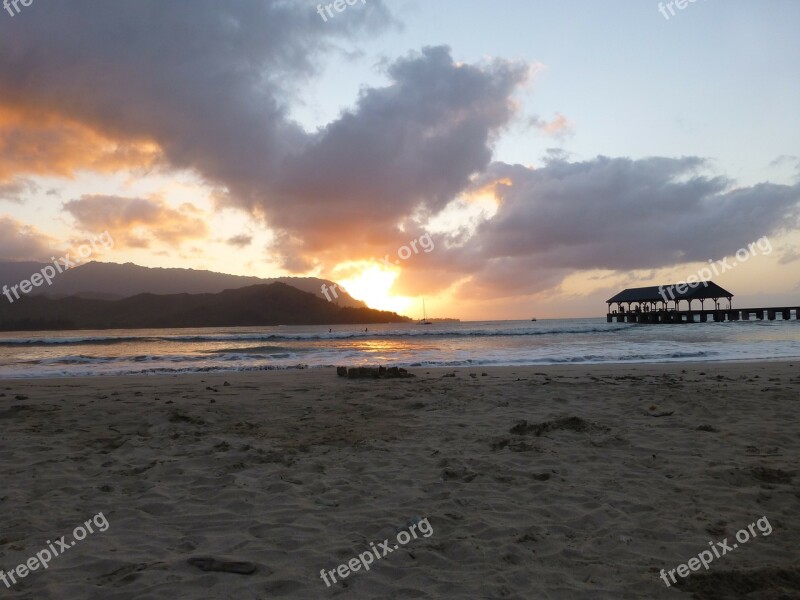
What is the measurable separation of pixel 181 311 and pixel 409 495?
482 ft

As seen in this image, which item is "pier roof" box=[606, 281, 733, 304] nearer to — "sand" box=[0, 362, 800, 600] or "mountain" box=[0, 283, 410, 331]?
"sand" box=[0, 362, 800, 600]

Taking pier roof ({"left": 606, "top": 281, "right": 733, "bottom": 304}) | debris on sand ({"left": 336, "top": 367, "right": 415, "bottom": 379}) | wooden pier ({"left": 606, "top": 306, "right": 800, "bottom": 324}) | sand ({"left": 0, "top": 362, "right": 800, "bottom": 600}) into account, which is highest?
pier roof ({"left": 606, "top": 281, "right": 733, "bottom": 304})

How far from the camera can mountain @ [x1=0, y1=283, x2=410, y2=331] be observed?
406ft

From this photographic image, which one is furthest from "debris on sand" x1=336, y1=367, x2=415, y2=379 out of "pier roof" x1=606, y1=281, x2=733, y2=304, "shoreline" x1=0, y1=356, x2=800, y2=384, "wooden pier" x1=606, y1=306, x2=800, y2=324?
"wooden pier" x1=606, y1=306, x2=800, y2=324

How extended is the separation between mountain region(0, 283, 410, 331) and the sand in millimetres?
123763

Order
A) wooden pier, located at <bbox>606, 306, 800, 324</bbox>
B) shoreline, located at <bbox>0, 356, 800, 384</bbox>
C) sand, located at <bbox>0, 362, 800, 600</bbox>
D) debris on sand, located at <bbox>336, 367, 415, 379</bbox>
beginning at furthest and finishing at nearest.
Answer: wooden pier, located at <bbox>606, 306, 800, 324</bbox> < shoreline, located at <bbox>0, 356, 800, 384</bbox> < debris on sand, located at <bbox>336, 367, 415, 379</bbox> < sand, located at <bbox>0, 362, 800, 600</bbox>

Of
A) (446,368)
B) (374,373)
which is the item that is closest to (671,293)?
(446,368)

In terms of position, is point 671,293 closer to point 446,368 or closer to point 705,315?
point 705,315

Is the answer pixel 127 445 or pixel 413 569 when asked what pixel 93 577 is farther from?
pixel 127 445

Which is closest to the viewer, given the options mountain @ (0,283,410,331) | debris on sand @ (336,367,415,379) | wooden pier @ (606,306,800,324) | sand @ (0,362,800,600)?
sand @ (0,362,800,600)

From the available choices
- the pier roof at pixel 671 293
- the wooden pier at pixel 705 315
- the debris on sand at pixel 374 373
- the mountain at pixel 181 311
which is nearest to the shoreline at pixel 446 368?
the debris on sand at pixel 374 373

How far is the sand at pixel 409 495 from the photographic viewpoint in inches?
129

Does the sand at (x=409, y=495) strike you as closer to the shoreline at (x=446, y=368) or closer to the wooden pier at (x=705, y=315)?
the shoreline at (x=446, y=368)

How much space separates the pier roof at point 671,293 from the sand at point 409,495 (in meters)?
64.6
